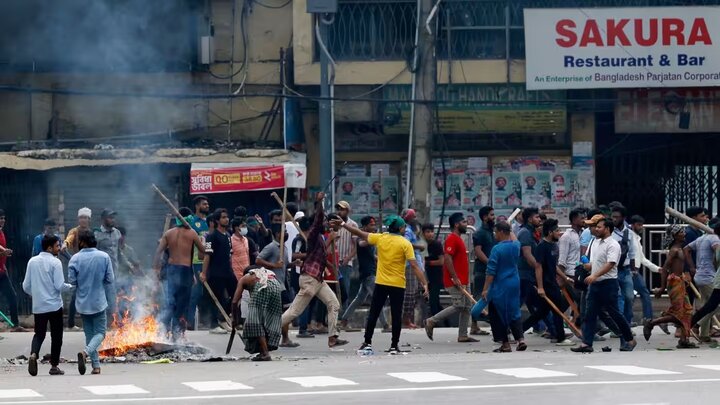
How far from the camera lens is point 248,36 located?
24.3 m

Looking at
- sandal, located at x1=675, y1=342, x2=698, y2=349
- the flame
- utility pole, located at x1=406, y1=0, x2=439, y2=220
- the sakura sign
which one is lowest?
sandal, located at x1=675, y1=342, x2=698, y2=349

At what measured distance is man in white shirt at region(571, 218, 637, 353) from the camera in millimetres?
15406

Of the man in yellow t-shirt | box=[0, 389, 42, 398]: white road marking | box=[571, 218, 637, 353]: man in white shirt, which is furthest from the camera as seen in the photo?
the man in yellow t-shirt

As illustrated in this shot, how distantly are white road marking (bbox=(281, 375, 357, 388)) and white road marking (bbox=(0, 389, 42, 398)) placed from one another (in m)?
2.27

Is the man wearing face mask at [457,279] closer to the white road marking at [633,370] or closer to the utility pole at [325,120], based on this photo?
the white road marking at [633,370]

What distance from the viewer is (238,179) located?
2272cm

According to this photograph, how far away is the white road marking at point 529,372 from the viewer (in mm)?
13195

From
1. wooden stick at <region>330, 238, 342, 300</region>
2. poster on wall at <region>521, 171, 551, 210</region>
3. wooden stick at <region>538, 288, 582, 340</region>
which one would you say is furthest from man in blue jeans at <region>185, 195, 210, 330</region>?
poster on wall at <region>521, 171, 551, 210</region>

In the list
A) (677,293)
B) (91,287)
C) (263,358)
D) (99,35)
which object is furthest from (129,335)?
(99,35)

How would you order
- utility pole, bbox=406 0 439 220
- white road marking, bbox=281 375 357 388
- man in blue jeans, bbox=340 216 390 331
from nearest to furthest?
white road marking, bbox=281 375 357 388 < man in blue jeans, bbox=340 216 390 331 < utility pole, bbox=406 0 439 220

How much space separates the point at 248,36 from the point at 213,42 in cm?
58

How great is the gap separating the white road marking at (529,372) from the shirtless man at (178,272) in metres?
4.48

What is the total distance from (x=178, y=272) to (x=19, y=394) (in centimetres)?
459

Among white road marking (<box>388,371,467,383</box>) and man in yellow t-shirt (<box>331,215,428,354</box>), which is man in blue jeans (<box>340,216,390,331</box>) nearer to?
man in yellow t-shirt (<box>331,215,428,354</box>)
